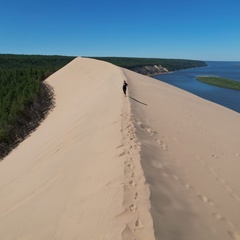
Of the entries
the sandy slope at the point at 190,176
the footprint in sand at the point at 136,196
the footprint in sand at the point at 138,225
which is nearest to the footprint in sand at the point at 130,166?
the sandy slope at the point at 190,176

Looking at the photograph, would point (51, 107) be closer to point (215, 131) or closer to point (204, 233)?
point (215, 131)

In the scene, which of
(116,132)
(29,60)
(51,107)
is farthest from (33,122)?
(29,60)

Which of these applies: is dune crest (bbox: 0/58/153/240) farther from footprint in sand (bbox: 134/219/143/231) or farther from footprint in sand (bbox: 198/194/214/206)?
footprint in sand (bbox: 198/194/214/206)

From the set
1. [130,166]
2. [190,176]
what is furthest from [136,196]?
[190,176]

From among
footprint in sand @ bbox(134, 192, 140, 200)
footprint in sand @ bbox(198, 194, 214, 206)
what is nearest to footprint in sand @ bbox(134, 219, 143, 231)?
footprint in sand @ bbox(134, 192, 140, 200)

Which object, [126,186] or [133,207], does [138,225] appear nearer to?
[133,207]

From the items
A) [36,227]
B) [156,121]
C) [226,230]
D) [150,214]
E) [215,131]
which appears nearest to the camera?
[150,214]

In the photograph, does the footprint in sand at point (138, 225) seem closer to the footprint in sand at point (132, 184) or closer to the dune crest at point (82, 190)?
the dune crest at point (82, 190)
